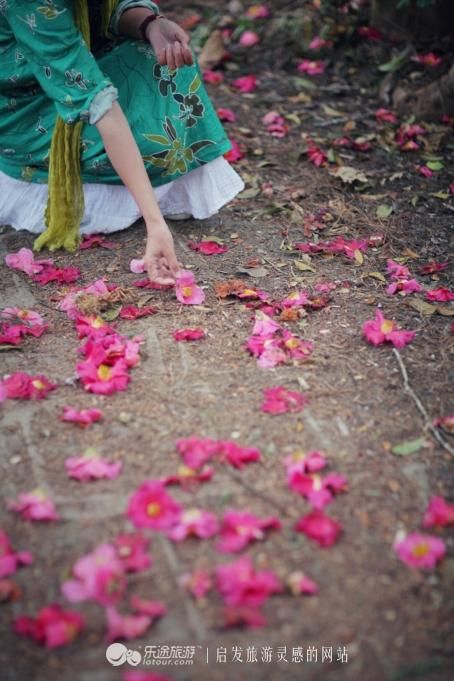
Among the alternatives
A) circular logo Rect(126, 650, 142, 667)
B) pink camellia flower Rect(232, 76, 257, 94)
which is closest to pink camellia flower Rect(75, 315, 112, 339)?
circular logo Rect(126, 650, 142, 667)

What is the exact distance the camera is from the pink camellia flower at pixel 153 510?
158cm

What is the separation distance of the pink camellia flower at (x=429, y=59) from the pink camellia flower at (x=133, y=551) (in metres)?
3.18

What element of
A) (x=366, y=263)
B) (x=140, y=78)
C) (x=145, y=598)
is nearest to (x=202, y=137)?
(x=140, y=78)

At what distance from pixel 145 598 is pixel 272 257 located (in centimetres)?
152

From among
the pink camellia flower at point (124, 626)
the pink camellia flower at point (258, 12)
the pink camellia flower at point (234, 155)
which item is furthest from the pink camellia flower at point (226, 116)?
the pink camellia flower at point (124, 626)

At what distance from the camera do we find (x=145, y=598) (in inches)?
57.8

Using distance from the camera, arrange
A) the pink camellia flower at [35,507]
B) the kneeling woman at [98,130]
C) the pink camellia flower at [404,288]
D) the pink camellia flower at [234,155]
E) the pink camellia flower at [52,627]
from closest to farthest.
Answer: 1. the pink camellia flower at [52,627]
2. the pink camellia flower at [35,507]
3. the kneeling woman at [98,130]
4. the pink camellia flower at [404,288]
5. the pink camellia flower at [234,155]

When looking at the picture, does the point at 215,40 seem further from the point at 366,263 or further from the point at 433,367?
the point at 433,367

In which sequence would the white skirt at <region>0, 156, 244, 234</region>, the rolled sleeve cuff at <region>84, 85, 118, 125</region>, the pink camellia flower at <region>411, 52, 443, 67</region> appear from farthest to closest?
the pink camellia flower at <region>411, 52, 443, 67</region> < the white skirt at <region>0, 156, 244, 234</region> < the rolled sleeve cuff at <region>84, 85, 118, 125</region>

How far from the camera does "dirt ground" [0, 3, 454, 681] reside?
55.9 inches

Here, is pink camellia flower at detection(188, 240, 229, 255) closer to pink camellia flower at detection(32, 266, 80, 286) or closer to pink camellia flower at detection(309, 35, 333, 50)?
pink camellia flower at detection(32, 266, 80, 286)

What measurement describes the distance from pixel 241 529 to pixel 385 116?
8.92 ft

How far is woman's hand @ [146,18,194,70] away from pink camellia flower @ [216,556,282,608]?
1.60 metres

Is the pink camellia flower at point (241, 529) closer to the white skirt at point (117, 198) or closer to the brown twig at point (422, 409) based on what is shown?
the brown twig at point (422, 409)
